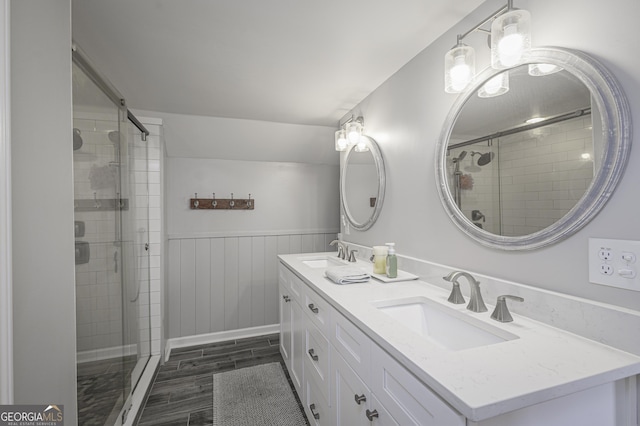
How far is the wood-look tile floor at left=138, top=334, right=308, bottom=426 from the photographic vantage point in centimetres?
182

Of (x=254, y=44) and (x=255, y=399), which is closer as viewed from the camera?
(x=254, y=44)

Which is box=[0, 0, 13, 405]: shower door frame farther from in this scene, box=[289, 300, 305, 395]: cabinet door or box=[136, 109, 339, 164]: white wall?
box=[136, 109, 339, 164]: white wall

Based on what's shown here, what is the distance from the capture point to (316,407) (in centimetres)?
151

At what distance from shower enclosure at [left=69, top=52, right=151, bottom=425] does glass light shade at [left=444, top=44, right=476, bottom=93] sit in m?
1.49

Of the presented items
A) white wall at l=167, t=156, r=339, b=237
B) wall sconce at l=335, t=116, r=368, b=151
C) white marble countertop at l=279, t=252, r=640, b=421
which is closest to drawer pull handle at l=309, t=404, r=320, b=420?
white marble countertop at l=279, t=252, r=640, b=421

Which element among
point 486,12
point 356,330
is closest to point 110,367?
point 356,330

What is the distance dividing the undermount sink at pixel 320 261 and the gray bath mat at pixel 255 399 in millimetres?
902

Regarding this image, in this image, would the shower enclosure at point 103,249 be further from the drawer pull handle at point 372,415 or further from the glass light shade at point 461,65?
the glass light shade at point 461,65

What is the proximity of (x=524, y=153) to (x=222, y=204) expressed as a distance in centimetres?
257

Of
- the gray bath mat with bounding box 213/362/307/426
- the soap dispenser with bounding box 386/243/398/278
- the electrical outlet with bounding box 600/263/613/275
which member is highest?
the electrical outlet with bounding box 600/263/613/275

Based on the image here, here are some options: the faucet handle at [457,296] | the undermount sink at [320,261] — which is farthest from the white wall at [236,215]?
the faucet handle at [457,296]

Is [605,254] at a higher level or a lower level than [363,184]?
lower

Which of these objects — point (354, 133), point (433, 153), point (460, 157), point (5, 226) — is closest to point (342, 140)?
point (354, 133)

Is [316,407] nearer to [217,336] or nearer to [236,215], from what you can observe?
[217,336]
